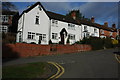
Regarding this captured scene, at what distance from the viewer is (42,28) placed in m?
28.2

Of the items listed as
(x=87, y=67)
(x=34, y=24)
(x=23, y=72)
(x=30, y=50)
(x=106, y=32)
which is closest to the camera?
(x=23, y=72)

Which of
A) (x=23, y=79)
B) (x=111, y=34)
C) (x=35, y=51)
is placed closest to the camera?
(x=23, y=79)

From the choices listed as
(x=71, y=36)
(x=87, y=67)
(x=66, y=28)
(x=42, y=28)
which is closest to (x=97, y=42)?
Answer: (x=71, y=36)

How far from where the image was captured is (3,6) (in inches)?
593

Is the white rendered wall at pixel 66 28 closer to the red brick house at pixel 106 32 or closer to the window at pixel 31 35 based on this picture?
the window at pixel 31 35

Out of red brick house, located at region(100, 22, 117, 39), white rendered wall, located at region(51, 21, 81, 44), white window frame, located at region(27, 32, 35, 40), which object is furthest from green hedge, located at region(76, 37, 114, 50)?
white window frame, located at region(27, 32, 35, 40)

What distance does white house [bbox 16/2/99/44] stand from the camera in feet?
86.2

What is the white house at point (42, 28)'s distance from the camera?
1034 inches

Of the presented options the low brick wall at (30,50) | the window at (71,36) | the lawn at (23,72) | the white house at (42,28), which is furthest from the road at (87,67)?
the window at (71,36)

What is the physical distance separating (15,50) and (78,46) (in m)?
13.2

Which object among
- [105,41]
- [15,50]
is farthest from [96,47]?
[15,50]

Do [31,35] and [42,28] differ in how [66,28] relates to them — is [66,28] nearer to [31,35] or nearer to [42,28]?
[42,28]

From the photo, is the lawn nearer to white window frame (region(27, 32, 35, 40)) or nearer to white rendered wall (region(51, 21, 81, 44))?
white window frame (region(27, 32, 35, 40))

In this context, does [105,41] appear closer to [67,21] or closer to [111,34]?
[67,21]
